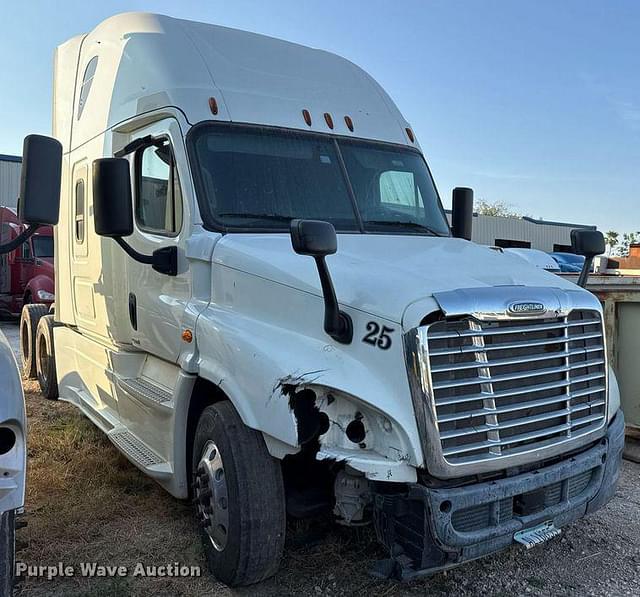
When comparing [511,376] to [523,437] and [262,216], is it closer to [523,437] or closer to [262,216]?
[523,437]

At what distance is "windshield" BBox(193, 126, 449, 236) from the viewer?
3863mm

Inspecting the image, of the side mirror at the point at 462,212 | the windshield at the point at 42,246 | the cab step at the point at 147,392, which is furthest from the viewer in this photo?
the windshield at the point at 42,246

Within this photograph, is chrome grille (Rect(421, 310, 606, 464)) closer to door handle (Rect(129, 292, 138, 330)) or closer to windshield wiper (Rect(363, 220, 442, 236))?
windshield wiper (Rect(363, 220, 442, 236))

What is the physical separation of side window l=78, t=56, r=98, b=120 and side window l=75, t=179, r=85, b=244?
671 millimetres

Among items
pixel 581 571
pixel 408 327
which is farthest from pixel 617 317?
pixel 408 327

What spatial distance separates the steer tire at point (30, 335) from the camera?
814 centimetres

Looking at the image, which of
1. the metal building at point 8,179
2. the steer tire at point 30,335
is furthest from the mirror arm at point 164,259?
the metal building at point 8,179

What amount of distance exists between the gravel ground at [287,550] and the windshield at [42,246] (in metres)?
10.5

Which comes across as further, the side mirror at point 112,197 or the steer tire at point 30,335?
the steer tire at point 30,335

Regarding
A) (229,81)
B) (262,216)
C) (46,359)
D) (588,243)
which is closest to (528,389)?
(588,243)

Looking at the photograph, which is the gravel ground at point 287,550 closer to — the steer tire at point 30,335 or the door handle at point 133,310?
the door handle at point 133,310

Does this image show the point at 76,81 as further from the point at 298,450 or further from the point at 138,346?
the point at 298,450

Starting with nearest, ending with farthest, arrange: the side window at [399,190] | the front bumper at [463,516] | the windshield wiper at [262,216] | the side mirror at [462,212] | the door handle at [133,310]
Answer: the front bumper at [463,516]
the windshield wiper at [262,216]
the side window at [399,190]
the door handle at [133,310]
the side mirror at [462,212]

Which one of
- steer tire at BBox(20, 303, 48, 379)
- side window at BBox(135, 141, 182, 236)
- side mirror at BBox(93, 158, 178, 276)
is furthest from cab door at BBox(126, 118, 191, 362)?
steer tire at BBox(20, 303, 48, 379)
